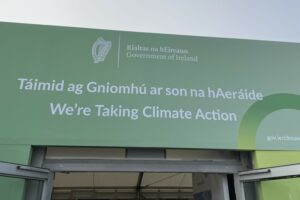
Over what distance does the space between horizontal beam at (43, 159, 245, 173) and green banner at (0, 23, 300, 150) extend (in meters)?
0.24

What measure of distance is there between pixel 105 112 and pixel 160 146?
637mm

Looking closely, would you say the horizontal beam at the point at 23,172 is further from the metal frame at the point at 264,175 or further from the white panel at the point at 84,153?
the metal frame at the point at 264,175

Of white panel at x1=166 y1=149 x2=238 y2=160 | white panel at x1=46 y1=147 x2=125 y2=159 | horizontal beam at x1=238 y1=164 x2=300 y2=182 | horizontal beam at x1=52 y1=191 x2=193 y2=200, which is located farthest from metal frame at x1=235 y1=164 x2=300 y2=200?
horizontal beam at x1=52 y1=191 x2=193 y2=200

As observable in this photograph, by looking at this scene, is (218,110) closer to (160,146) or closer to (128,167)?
(160,146)

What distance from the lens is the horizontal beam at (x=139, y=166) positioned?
109 inches

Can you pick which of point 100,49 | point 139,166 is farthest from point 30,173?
point 100,49

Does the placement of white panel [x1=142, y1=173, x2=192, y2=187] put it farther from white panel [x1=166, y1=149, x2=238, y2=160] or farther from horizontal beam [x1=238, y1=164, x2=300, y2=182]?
horizontal beam [x1=238, y1=164, x2=300, y2=182]

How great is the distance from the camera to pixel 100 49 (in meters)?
3.12

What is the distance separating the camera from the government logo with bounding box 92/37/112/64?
3070mm

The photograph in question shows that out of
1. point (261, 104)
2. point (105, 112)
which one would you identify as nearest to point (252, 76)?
point (261, 104)

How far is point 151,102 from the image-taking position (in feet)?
9.69

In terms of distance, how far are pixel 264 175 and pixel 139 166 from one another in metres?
1.19

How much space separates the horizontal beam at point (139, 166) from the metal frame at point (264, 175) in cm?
12

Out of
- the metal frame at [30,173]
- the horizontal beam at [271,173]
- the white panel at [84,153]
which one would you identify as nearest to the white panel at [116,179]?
the white panel at [84,153]
